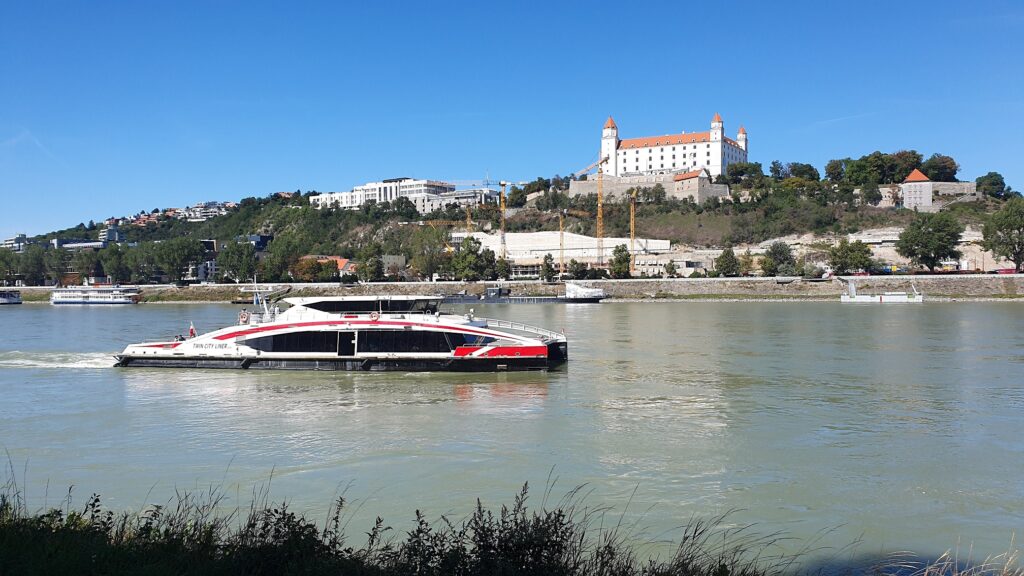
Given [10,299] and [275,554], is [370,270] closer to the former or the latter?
[10,299]

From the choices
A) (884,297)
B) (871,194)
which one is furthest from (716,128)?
(884,297)

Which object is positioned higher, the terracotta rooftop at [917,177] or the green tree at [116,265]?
the terracotta rooftop at [917,177]

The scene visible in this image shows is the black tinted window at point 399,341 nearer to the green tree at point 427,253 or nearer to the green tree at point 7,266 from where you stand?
the green tree at point 427,253

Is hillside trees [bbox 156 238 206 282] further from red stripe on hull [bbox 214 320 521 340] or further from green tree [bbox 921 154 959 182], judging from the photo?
green tree [bbox 921 154 959 182]

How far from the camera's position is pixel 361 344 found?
27.4 metres

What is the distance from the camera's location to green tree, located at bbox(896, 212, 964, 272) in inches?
3610

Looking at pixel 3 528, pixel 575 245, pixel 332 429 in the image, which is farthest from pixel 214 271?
pixel 3 528

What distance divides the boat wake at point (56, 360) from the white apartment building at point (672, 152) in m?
133

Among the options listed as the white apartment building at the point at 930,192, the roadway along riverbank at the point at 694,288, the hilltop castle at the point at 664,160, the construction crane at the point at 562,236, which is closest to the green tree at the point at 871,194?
the white apartment building at the point at 930,192

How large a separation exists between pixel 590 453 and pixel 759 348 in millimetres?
20875

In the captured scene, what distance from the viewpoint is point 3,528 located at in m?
7.97

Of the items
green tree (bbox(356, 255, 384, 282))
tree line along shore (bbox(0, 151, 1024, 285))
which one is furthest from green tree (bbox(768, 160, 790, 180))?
green tree (bbox(356, 255, 384, 282))

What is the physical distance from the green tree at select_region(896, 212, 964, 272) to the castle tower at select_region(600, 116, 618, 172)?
73051 millimetres

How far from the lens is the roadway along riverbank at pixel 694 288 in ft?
271
